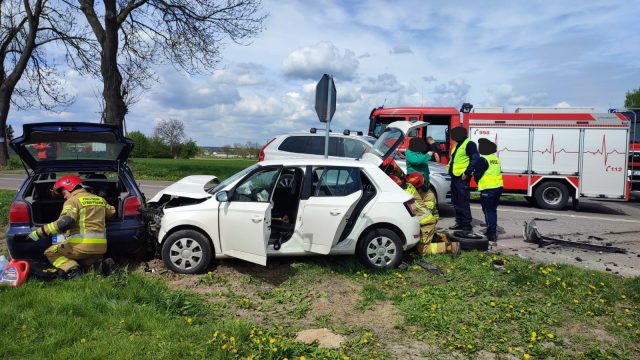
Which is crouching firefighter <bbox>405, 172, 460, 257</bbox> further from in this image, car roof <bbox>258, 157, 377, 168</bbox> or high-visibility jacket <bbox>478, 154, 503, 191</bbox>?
high-visibility jacket <bbox>478, 154, 503, 191</bbox>

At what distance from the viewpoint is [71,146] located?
5918mm

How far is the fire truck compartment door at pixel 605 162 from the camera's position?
11.7 m

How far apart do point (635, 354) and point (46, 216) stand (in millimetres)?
6923

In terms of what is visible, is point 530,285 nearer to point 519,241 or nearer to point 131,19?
point 519,241

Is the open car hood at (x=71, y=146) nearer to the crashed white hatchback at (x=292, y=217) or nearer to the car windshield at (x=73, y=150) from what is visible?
the car windshield at (x=73, y=150)

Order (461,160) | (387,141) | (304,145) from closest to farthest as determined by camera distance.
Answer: (387,141) < (461,160) < (304,145)

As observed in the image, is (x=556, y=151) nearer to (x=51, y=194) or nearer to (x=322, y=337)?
(x=322, y=337)

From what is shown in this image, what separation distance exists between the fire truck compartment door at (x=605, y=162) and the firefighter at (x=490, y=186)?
5.46m

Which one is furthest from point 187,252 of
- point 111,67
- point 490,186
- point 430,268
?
point 111,67

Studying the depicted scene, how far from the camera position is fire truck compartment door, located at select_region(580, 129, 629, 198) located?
11.7m

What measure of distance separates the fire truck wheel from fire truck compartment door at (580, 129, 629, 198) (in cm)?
55

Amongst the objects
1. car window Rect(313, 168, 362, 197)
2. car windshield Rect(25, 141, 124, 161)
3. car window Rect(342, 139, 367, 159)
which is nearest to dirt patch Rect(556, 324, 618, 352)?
car window Rect(313, 168, 362, 197)

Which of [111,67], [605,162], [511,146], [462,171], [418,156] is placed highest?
[111,67]

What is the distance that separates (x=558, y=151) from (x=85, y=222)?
448 inches
